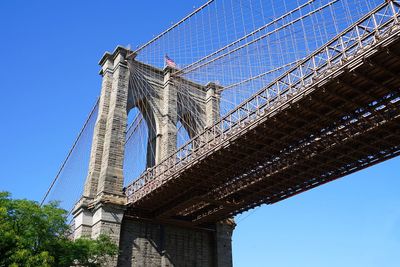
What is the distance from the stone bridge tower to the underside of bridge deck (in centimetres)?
138

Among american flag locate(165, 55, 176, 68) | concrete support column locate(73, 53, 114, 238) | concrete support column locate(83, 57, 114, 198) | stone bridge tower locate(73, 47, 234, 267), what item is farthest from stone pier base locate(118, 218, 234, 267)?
american flag locate(165, 55, 176, 68)

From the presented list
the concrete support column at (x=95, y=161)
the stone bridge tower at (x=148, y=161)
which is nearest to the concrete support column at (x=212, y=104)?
the stone bridge tower at (x=148, y=161)

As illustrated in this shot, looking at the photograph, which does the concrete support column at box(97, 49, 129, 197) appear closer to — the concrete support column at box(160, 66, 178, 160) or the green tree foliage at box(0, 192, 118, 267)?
the concrete support column at box(160, 66, 178, 160)

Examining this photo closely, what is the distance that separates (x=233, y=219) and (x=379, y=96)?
16762 millimetres

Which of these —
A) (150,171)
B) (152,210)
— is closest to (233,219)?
(152,210)

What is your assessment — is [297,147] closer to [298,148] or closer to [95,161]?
[298,148]

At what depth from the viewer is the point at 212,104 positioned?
117ft

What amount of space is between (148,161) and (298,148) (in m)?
14.6

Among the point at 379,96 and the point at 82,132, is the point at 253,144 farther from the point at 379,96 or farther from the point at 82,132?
the point at 82,132

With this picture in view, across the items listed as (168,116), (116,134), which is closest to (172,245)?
(116,134)

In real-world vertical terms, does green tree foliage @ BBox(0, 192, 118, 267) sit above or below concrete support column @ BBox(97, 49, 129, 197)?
below

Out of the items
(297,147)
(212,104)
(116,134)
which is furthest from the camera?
(212,104)

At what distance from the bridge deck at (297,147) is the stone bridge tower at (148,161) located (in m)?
1.30

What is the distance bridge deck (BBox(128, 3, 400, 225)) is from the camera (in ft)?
52.8
